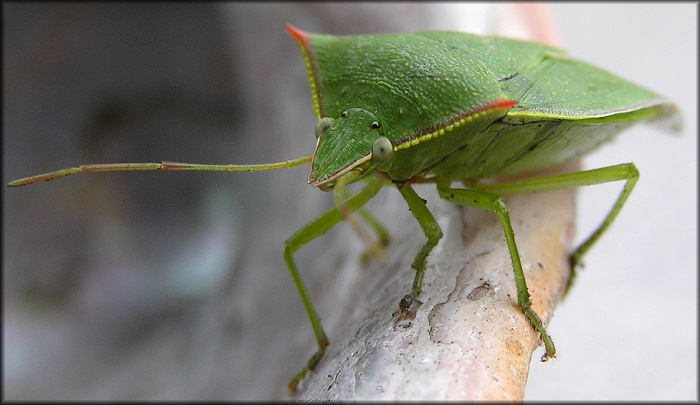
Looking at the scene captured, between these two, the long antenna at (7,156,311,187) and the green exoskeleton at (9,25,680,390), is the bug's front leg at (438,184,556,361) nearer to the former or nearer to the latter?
the green exoskeleton at (9,25,680,390)

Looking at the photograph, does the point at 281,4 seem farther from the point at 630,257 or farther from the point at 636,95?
the point at 630,257

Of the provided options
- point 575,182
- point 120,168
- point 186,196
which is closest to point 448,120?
point 575,182

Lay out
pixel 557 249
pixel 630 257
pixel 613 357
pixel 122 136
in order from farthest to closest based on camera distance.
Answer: pixel 122 136, pixel 630 257, pixel 613 357, pixel 557 249

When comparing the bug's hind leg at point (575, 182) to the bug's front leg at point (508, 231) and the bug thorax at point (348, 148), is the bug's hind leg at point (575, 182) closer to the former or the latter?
the bug's front leg at point (508, 231)

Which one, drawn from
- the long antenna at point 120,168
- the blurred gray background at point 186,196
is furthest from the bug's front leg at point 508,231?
the blurred gray background at point 186,196

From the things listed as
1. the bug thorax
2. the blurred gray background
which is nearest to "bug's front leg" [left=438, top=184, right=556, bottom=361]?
the bug thorax

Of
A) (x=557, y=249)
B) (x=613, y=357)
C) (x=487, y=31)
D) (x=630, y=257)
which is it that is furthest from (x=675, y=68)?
(x=557, y=249)

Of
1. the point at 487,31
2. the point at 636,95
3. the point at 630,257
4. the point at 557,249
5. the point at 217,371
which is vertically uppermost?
the point at 487,31
